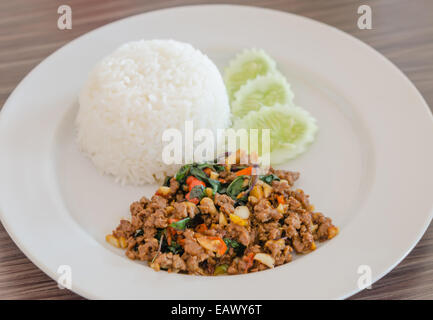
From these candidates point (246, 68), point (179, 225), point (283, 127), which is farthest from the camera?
point (246, 68)

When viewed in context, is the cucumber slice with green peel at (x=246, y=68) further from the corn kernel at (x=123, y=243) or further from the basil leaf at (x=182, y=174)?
the corn kernel at (x=123, y=243)

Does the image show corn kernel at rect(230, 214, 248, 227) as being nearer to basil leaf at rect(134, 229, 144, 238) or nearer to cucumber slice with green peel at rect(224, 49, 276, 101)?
basil leaf at rect(134, 229, 144, 238)

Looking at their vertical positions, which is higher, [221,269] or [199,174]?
[199,174]

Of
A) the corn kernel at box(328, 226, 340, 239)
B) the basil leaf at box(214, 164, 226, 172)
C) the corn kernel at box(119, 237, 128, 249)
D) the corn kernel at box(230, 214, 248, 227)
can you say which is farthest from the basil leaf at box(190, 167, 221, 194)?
the corn kernel at box(328, 226, 340, 239)

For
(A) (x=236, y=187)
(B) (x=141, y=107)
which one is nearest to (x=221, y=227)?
(A) (x=236, y=187)

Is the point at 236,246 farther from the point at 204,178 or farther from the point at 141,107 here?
the point at 141,107

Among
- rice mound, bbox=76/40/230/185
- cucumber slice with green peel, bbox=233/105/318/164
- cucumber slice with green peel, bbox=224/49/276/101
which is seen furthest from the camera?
cucumber slice with green peel, bbox=224/49/276/101
